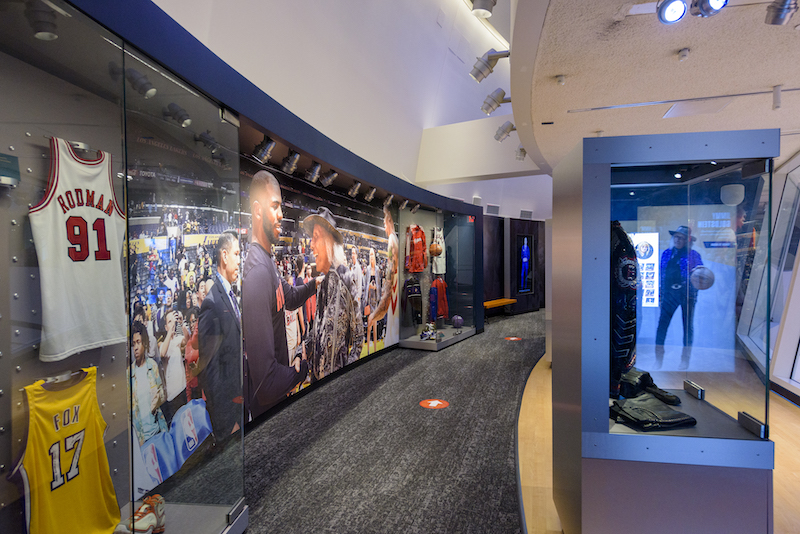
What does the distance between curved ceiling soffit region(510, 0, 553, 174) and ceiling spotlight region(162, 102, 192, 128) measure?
5.52ft

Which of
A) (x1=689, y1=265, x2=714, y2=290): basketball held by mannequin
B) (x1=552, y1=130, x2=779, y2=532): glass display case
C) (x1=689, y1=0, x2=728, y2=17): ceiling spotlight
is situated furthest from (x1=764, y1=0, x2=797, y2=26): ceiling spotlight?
(x1=689, y1=265, x2=714, y2=290): basketball held by mannequin

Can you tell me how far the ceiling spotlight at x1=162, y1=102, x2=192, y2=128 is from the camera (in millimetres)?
1737

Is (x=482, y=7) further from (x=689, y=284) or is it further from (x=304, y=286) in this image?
(x=304, y=286)

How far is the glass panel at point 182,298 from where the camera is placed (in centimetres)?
156

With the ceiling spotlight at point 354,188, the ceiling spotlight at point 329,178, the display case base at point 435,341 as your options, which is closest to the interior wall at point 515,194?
the display case base at point 435,341

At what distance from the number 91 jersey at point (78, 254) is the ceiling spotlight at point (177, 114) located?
0.31m

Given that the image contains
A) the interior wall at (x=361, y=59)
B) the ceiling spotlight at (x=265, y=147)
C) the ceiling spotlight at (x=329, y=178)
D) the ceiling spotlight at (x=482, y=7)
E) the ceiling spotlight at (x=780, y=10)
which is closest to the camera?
the ceiling spotlight at (x=780, y=10)

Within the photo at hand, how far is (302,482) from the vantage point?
2.70m

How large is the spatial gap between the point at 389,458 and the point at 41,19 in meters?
3.08

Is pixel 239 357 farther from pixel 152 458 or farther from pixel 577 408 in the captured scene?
pixel 577 408

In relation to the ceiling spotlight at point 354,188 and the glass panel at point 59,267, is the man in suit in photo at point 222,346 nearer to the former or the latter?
the glass panel at point 59,267

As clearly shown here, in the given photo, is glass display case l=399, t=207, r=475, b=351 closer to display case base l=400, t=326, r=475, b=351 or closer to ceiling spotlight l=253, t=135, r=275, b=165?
display case base l=400, t=326, r=475, b=351

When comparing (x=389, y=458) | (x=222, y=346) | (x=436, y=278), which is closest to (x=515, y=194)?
(x=436, y=278)

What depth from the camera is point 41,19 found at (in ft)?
4.22
